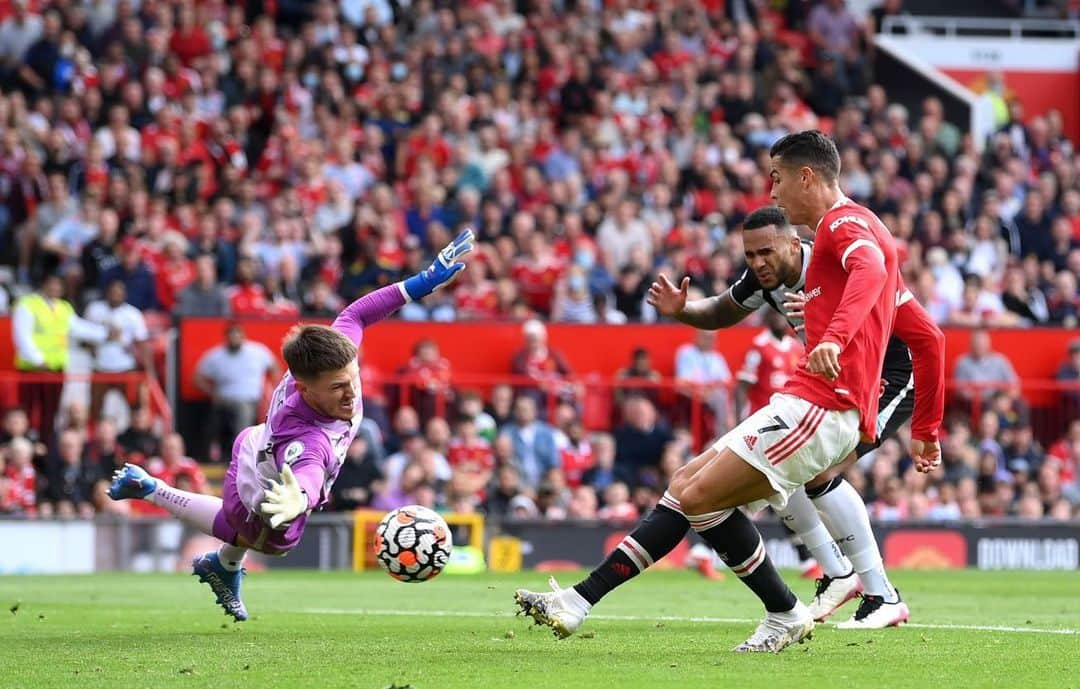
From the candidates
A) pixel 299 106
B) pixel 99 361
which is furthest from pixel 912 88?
pixel 99 361

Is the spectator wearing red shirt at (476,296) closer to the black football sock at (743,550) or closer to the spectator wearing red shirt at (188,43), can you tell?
the spectator wearing red shirt at (188,43)

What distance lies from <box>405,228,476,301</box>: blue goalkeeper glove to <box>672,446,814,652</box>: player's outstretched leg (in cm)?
203

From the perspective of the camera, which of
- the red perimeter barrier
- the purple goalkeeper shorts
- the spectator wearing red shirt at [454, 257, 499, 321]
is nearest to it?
the purple goalkeeper shorts

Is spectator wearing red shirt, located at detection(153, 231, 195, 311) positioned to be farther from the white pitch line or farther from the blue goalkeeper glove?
the blue goalkeeper glove

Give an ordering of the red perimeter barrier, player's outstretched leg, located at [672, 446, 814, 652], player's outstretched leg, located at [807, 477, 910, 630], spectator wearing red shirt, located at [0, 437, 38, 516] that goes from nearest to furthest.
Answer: player's outstretched leg, located at [672, 446, 814, 652]
player's outstretched leg, located at [807, 477, 910, 630]
spectator wearing red shirt, located at [0, 437, 38, 516]
the red perimeter barrier

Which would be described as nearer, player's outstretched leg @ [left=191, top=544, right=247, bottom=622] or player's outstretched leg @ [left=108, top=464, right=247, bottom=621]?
player's outstretched leg @ [left=108, top=464, right=247, bottom=621]

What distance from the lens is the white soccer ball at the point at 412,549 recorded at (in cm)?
898

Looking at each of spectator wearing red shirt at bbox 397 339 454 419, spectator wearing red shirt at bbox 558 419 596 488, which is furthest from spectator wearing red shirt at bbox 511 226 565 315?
spectator wearing red shirt at bbox 558 419 596 488

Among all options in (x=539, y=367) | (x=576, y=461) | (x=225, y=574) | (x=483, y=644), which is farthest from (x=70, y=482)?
(x=483, y=644)

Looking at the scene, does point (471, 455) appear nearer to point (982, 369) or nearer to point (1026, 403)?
point (982, 369)

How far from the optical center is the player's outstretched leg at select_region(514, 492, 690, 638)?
27.2ft

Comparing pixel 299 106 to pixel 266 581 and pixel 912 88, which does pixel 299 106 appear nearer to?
pixel 266 581

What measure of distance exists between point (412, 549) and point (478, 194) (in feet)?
45.8

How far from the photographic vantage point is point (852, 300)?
7.74 meters
